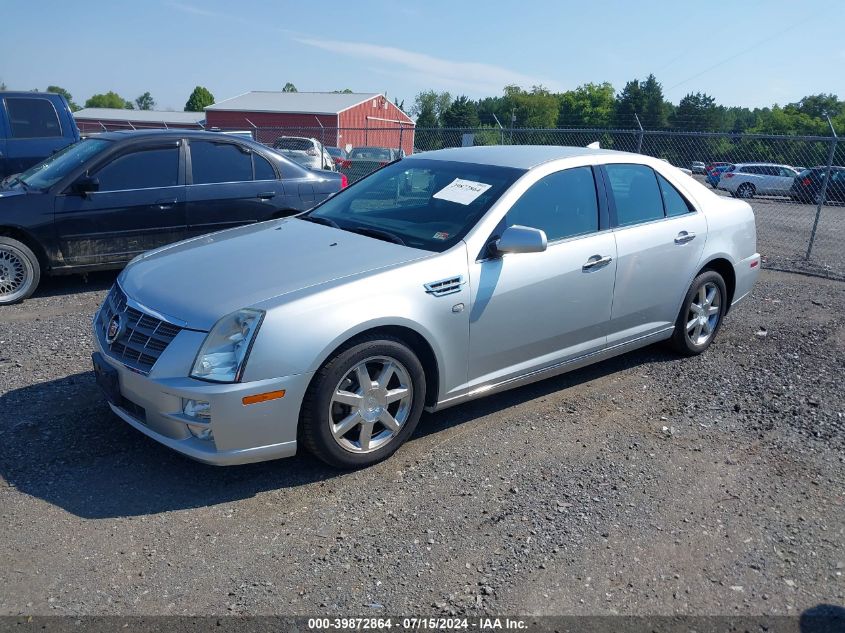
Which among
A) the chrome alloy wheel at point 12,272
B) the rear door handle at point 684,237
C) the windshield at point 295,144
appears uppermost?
the rear door handle at point 684,237

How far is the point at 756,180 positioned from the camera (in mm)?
25000

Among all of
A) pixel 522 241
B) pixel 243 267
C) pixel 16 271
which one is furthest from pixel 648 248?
pixel 16 271

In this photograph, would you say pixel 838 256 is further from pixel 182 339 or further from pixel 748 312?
pixel 182 339

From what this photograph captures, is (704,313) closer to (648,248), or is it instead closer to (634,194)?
(648,248)

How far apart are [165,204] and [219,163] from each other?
0.75 m

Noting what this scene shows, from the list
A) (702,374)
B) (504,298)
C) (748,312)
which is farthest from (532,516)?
(748,312)

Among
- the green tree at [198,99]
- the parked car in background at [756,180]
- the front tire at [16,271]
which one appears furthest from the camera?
the green tree at [198,99]

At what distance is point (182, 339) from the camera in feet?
11.1

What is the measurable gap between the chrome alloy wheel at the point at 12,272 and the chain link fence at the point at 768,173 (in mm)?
6253

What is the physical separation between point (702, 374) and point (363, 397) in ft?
9.88

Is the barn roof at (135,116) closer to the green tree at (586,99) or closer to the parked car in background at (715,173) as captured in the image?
the parked car in background at (715,173)

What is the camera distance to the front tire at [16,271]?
654cm

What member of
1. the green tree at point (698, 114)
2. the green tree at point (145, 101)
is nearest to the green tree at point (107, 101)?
the green tree at point (145, 101)

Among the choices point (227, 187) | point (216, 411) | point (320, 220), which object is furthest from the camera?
point (227, 187)
